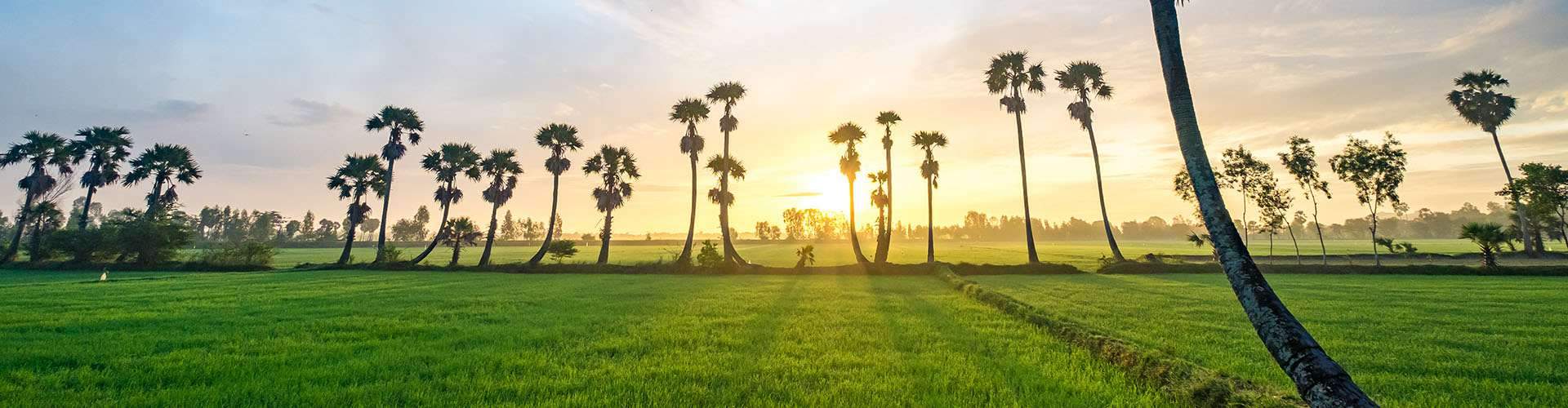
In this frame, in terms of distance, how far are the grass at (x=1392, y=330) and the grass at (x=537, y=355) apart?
2.32 m

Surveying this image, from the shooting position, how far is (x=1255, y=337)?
9672 millimetres

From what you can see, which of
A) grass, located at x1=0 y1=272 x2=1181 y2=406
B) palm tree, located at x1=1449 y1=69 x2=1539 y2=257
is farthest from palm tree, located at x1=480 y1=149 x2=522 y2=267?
palm tree, located at x1=1449 y1=69 x2=1539 y2=257

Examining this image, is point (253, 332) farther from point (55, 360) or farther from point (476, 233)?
point (476, 233)

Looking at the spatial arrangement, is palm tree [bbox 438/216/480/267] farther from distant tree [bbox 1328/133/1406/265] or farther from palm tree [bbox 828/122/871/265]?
distant tree [bbox 1328/133/1406/265]

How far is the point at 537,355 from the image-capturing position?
8.41m

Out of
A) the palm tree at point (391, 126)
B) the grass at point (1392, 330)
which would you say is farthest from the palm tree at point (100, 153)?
the grass at point (1392, 330)

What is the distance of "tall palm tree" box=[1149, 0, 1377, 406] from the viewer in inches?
174

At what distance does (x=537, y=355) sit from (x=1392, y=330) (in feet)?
54.1

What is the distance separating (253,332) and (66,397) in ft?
16.3

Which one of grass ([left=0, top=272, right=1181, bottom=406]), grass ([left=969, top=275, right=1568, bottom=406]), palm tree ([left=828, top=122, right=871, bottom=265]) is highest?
palm tree ([left=828, top=122, right=871, bottom=265])

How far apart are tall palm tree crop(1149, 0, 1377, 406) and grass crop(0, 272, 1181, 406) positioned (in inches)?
60.3

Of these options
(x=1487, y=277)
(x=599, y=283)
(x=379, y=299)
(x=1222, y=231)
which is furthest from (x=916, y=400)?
(x=1487, y=277)

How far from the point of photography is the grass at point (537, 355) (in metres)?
6.20

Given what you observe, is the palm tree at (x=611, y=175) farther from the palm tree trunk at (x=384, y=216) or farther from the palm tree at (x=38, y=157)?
the palm tree at (x=38, y=157)
